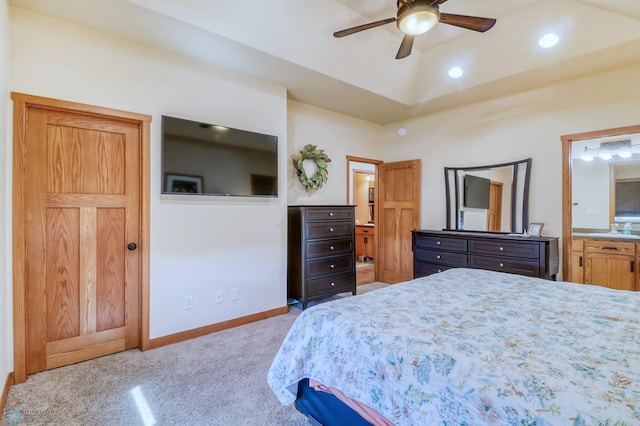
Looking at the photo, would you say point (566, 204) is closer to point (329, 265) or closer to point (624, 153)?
point (624, 153)

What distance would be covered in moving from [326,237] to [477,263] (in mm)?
1807

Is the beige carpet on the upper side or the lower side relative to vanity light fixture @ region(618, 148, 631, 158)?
lower

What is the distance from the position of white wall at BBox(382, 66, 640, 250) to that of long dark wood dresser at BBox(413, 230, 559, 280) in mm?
500

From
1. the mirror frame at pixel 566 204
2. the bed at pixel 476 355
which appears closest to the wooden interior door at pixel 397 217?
the mirror frame at pixel 566 204

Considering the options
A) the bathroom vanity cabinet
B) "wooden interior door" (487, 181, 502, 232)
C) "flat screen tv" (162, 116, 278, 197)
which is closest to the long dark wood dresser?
"wooden interior door" (487, 181, 502, 232)

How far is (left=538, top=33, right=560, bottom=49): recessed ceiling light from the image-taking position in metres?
2.85

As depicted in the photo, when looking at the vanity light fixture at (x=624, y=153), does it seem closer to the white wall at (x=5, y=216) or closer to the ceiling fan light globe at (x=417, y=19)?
the ceiling fan light globe at (x=417, y=19)

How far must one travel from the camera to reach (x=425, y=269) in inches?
160

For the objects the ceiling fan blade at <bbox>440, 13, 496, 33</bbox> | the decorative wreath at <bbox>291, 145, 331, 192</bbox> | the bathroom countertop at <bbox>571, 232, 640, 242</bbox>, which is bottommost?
the bathroom countertop at <bbox>571, 232, 640, 242</bbox>

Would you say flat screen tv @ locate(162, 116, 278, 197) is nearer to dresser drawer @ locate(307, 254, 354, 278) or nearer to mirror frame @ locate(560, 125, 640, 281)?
dresser drawer @ locate(307, 254, 354, 278)

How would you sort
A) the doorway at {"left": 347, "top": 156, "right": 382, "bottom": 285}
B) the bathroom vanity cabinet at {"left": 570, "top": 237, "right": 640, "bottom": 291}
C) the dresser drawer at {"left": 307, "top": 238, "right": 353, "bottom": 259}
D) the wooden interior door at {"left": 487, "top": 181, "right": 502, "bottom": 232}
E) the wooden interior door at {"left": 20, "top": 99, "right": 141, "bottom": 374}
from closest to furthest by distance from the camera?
1. the wooden interior door at {"left": 20, "top": 99, "right": 141, "bottom": 374}
2. the bathroom vanity cabinet at {"left": 570, "top": 237, "right": 640, "bottom": 291}
3. the dresser drawer at {"left": 307, "top": 238, "right": 353, "bottom": 259}
4. the wooden interior door at {"left": 487, "top": 181, "right": 502, "bottom": 232}
5. the doorway at {"left": 347, "top": 156, "right": 382, "bottom": 285}

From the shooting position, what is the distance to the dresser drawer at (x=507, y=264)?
10.4 feet

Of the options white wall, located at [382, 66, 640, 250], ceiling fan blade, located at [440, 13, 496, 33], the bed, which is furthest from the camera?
white wall, located at [382, 66, 640, 250]

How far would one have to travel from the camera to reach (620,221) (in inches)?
149
